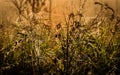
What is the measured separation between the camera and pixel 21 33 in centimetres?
546

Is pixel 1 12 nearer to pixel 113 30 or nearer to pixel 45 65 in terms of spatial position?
pixel 45 65

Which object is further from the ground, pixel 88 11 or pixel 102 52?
pixel 88 11

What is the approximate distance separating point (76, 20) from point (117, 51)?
1.95ft

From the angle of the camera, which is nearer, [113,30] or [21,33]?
[21,33]

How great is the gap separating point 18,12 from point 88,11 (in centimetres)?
82

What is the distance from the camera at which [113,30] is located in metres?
5.87

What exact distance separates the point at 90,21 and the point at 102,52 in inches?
19.4

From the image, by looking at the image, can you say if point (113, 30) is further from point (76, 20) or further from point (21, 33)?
point (21, 33)

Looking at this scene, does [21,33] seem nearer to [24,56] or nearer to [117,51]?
[24,56]

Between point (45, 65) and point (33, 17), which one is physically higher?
point (33, 17)

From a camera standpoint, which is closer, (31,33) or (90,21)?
(31,33)

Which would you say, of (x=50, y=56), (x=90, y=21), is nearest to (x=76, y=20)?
(x=90, y=21)

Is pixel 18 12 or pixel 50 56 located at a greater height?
pixel 18 12

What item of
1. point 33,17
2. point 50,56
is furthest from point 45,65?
point 33,17
